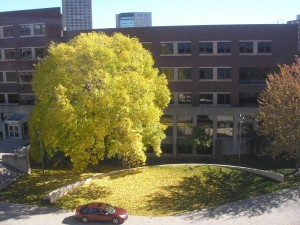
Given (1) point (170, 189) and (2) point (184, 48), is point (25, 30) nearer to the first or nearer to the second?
(2) point (184, 48)

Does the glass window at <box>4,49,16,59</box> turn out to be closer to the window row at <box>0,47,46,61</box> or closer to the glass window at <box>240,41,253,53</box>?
the window row at <box>0,47,46,61</box>

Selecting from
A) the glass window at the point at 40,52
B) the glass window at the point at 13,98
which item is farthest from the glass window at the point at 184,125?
the glass window at the point at 13,98

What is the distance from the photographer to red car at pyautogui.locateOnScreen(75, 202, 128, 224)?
24.1 meters

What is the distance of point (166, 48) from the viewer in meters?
44.9

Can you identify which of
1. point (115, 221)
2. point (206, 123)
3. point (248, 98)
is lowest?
point (115, 221)

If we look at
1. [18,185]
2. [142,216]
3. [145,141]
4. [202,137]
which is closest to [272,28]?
[202,137]

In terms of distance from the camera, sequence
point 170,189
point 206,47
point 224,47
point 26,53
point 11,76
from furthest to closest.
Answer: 1. point 11,76
2. point 26,53
3. point 206,47
4. point 224,47
5. point 170,189

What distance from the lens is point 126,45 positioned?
3466 cm

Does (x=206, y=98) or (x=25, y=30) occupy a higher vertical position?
(x=25, y=30)

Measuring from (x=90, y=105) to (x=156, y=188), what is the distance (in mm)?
9038

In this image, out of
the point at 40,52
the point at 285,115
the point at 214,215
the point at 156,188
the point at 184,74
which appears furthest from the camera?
the point at 40,52

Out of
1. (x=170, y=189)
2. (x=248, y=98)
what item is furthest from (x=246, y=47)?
(x=170, y=189)

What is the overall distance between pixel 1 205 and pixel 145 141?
538 inches

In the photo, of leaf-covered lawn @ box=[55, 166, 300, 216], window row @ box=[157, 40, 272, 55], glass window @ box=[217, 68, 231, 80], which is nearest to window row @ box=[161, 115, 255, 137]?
glass window @ box=[217, 68, 231, 80]
